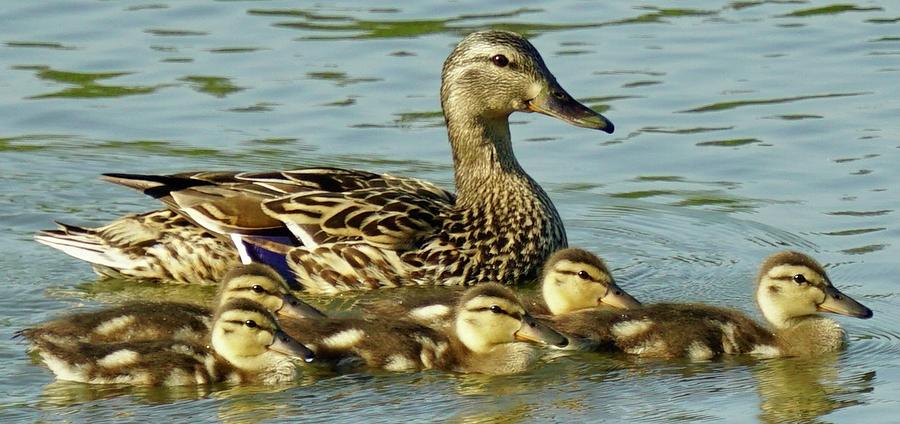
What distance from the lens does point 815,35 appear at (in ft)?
52.0

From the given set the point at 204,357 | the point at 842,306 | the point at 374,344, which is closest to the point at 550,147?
the point at 842,306

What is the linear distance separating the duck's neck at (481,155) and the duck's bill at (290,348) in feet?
8.06

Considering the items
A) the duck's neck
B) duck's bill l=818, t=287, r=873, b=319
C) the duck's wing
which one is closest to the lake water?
duck's bill l=818, t=287, r=873, b=319

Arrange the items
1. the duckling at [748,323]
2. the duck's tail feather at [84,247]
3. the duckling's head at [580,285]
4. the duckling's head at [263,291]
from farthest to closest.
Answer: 1. the duck's tail feather at [84,247]
2. the duckling's head at [580,285]
3. the duckling's head at [263,291]
4. the duckling at [748,323]

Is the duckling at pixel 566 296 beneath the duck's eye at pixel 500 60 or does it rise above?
beneath

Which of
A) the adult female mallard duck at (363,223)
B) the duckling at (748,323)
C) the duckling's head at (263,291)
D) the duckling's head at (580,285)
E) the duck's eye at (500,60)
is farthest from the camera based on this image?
the duck's eye at (500,60)

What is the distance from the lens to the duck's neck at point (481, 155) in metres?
11.8

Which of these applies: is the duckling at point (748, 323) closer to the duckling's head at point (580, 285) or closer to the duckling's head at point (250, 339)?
the duckling's head at point (580, 285)

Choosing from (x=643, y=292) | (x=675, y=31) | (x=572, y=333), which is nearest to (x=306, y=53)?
(x=675, y=31)

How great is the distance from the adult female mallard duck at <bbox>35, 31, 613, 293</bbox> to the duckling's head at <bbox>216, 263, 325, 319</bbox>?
1.13 meters

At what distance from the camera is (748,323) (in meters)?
10.1

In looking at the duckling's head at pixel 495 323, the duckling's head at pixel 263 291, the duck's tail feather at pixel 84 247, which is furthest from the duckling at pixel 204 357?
the duck's tail feather at pixel 84 247

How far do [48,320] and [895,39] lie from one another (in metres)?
7.65

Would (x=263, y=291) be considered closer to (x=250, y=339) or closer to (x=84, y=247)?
(x=250, y=339)
